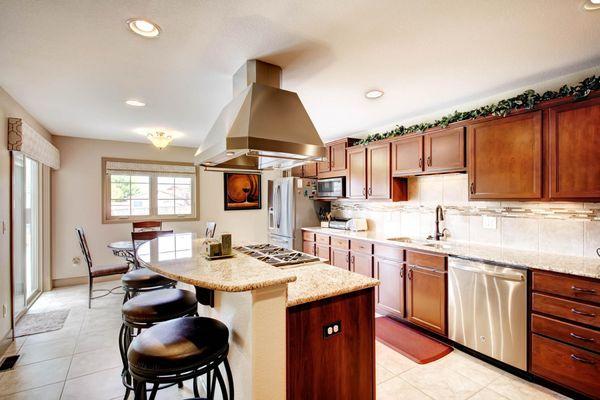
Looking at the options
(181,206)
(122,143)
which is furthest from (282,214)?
(122,143)

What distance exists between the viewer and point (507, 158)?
2.61 metres

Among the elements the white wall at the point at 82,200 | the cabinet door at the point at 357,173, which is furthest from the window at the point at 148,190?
the cabinet door at the point at 357,173

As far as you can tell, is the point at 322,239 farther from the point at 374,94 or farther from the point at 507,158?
the point at 507,158

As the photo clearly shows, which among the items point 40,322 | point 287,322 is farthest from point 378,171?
point 40,322

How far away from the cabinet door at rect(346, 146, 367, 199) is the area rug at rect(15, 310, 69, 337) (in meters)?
3.99

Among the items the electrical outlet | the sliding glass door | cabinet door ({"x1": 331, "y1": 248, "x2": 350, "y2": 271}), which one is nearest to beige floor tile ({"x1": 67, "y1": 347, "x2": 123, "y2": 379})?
the sliding glass door

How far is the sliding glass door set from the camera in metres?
3.39

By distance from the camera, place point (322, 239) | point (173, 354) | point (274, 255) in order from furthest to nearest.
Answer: point (322, 239) < point (274, 255) < point (173, 354)

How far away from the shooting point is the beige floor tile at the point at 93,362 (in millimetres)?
2420

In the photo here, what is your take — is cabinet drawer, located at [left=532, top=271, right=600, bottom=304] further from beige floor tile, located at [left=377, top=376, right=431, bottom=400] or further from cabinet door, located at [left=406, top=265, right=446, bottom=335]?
beige floor tile, located at [left=377, top=376, right=431, bottom=400]

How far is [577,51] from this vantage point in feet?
6.89

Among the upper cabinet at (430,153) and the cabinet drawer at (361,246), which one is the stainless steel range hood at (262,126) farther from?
the cabinet drawer at (361,246)

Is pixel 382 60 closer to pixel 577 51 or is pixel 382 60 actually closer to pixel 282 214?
pixel 577 51

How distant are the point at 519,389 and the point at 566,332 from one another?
561mm
